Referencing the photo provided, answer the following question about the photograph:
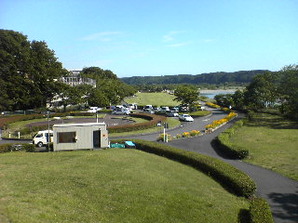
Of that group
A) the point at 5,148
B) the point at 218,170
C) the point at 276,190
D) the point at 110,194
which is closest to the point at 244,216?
the point at 276,190

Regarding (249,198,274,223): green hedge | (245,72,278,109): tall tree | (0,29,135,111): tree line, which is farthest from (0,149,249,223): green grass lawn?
(245,72,278,109): tall tree

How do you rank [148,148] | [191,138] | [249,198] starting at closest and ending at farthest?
[249,198]
[148,148]
[191,138]

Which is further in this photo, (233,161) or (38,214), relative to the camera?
(233,161)

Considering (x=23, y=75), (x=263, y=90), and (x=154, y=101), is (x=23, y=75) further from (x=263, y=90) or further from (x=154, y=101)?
(x=263, y=90)

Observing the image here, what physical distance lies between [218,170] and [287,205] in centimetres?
404

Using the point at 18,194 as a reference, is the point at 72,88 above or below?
above

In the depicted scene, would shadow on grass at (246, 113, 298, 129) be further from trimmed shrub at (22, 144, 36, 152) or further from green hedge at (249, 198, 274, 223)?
green hedge at (249, 198, 274, 223)

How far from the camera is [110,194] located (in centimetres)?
1229

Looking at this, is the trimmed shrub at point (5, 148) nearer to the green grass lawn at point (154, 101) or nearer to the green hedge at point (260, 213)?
the green hedge at point (260, 213)

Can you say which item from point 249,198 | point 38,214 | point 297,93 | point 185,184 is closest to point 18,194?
point 38,214

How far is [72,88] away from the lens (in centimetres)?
6081

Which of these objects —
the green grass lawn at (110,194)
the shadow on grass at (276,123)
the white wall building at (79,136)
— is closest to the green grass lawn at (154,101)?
the shadow on grass at (276,123)

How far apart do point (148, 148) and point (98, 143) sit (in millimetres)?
4346

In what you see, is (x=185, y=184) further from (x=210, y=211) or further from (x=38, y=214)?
(x=38, y=214)
